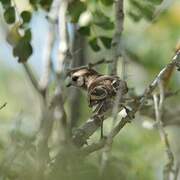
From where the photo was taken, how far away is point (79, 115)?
475 cm

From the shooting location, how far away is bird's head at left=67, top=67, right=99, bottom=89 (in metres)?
3.09

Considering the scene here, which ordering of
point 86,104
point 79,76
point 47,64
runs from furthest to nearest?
point 86,104 → point 79,76 → point 47,64

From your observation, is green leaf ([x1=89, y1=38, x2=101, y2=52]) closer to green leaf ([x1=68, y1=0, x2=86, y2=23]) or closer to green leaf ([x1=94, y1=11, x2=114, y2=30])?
green leaf ([x1=94, y1=11, x2=114, y2=30])

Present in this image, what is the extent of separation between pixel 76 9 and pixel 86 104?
167 cm

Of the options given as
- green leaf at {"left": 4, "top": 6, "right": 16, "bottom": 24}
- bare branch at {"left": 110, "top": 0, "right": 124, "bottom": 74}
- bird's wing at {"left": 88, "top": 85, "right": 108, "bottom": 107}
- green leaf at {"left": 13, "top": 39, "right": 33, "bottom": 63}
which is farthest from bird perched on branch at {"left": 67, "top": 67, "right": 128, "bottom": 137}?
green leaf at {"left": 4, "top": 6, "right": 16, "bottom": 24}

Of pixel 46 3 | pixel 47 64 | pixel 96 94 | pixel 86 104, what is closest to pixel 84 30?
Result: pixel 46 3

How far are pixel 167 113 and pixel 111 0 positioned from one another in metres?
0.96

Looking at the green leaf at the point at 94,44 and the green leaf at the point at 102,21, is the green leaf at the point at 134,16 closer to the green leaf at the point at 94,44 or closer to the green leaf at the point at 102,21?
the green leaf at the point at 102,21

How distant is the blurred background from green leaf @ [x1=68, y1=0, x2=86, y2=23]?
2 cm

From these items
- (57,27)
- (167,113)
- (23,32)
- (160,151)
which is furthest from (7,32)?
(160,151)

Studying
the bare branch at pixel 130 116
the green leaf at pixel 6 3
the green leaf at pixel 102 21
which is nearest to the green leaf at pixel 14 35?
the green leaf at pixel 6 3

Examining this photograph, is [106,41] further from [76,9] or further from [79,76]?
[79,76]

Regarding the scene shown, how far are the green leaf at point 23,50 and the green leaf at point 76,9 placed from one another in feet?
0.77

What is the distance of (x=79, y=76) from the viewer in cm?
312
